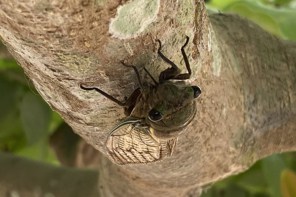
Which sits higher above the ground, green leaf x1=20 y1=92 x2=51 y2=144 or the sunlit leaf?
green leaf x1=20 y1=92 x2=51 y2=144

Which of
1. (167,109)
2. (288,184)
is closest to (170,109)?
(167,109)

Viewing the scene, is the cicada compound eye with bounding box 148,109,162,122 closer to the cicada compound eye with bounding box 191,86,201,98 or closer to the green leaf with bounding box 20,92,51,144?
the cicada compound eye with bounding box 191,86,201,98

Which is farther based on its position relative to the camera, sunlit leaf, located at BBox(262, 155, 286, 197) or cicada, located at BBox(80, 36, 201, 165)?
sunlit leaf, located at BBox(262, 155, 286, 197)

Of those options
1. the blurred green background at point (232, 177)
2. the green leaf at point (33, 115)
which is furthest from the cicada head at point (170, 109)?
the green leaf at point (33, 115)

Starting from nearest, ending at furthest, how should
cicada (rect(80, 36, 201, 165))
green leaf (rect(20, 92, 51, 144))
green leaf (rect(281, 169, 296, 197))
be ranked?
cicada (rect(80, 36, 201, 165))
green leaf (rect(281, 169, 296, 197))
green leaf (rect(20, 92, 51, 144))

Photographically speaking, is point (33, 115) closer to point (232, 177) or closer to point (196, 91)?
point (232, 177)

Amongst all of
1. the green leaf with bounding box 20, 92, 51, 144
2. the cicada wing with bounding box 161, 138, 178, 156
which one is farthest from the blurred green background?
the cicada wing with bounding box 161, 138, 178, 156

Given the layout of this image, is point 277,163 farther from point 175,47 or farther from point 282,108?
point 175,47

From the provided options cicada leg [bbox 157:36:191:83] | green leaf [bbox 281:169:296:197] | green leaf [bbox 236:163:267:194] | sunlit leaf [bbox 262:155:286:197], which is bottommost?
green leaf [bbox 236:163:267:194]
